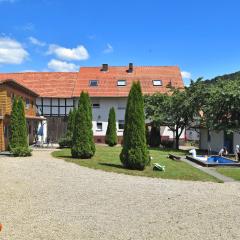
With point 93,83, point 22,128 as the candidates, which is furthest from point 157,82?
point 22,128

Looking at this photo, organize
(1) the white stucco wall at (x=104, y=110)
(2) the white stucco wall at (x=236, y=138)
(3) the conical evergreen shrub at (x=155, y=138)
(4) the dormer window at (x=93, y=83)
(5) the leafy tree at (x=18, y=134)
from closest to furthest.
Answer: (5) the leafy tree at (x=18, y=134)
(2) the white stucco wall at (x=236, y=138)
(3) the conical evergreen shrub at (x=155, y=138)
(1) the white stucco wall at (x=104, y=110)
(4) the dormer window at (x=93, y=83)

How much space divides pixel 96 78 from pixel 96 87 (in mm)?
1929

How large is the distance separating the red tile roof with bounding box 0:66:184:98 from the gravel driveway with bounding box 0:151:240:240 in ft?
109

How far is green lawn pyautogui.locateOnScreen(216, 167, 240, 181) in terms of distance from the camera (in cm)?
1959

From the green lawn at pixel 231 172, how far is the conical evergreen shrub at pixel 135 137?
12.7 feet

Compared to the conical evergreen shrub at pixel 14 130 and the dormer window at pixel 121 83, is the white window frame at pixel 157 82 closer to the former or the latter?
the dormer window at pixel 121 83

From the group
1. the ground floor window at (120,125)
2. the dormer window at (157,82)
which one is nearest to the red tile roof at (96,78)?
the dormer window at (157,82)

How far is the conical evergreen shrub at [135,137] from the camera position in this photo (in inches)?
803

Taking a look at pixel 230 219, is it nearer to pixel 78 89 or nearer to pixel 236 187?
pixel 236 187

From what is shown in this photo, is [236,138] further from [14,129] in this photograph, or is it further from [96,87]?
[96,87]

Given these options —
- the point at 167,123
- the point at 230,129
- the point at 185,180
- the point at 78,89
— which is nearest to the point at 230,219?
the point at 185,180

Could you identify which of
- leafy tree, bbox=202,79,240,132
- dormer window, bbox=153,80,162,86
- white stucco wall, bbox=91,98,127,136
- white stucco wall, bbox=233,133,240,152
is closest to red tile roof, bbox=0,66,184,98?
dormer window, bbox=153,80,162,86

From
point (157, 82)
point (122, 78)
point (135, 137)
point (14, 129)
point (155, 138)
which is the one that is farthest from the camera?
point (122, 78)

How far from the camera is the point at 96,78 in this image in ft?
176
